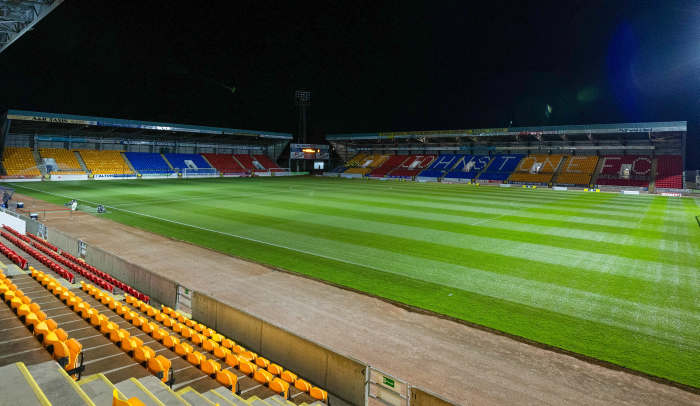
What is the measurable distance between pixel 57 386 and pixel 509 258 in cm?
1195

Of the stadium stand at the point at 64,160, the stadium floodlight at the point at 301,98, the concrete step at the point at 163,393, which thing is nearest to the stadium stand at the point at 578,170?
the stadium floodlight at the point at 301,98

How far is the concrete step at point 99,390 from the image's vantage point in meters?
3.23

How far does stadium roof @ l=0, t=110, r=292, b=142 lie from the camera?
3644 centimetres

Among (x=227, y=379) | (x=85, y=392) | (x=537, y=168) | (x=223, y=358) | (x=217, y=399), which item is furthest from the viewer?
(x=537, y=168)

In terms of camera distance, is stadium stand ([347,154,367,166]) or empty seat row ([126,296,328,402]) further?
stadium stand ([347,154,367,166])

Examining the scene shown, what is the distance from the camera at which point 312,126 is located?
69.1 meters

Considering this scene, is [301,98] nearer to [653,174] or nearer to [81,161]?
[81,161]

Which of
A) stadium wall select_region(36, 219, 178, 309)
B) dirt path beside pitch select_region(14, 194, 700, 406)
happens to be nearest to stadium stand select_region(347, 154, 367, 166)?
stadium wall select_region(36, 219, 178, 309)

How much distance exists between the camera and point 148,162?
165 ft

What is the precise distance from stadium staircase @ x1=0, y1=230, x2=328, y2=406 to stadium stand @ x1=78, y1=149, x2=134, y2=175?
1740 inches

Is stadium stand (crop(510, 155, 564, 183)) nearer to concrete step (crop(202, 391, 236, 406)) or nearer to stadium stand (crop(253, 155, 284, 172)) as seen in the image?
stadium stand (crop(253, 155, 284, 172))

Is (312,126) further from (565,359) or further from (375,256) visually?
(565,359)

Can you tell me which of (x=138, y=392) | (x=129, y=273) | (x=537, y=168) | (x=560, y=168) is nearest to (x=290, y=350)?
(x=138, y=392)

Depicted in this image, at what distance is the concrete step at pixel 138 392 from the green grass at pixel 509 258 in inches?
230
